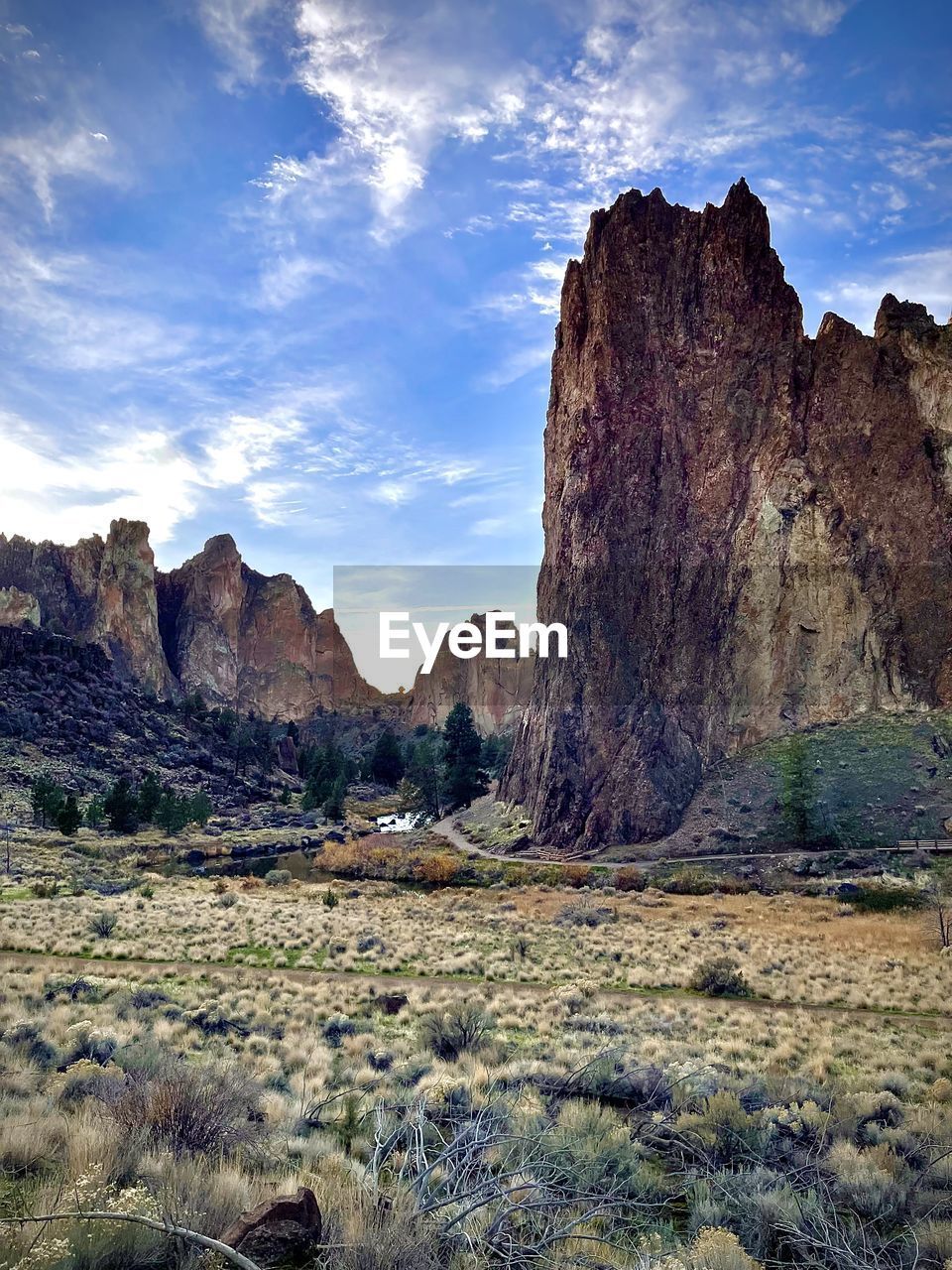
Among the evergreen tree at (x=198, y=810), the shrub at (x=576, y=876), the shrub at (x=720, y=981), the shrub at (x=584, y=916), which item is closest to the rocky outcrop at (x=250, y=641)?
the evergreen tree at (x=198, y=810)

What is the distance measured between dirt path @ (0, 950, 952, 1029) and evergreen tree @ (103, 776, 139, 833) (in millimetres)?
34637

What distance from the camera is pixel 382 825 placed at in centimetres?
6419

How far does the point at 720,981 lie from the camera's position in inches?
615

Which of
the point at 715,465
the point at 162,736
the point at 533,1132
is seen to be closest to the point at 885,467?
the point at 715,465

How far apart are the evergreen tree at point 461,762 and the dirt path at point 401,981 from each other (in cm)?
4646

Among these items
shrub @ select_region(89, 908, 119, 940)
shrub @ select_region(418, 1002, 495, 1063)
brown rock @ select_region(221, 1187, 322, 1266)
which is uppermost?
brown rock @ select_region(221, 1187, 322, 1266)

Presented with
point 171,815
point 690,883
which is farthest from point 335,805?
point 690,883

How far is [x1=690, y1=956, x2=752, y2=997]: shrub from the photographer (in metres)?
15.5

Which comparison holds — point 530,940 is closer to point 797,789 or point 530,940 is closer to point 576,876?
point 576,876

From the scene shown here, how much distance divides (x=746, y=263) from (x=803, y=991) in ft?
188

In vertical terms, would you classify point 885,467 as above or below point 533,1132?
above

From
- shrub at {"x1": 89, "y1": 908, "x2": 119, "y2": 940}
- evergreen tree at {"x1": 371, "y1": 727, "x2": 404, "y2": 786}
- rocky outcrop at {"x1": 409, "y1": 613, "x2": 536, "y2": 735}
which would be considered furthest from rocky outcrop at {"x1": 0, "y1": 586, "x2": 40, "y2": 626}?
shrub at {"x1": 89, "y1": 908, "x2": 119, "y2": 940}

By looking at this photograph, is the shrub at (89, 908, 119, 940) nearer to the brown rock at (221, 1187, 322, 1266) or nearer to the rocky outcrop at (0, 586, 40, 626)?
the brown rock at (221, 1187, 322, 1266)

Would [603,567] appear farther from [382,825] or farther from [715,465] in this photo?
[382,825]
